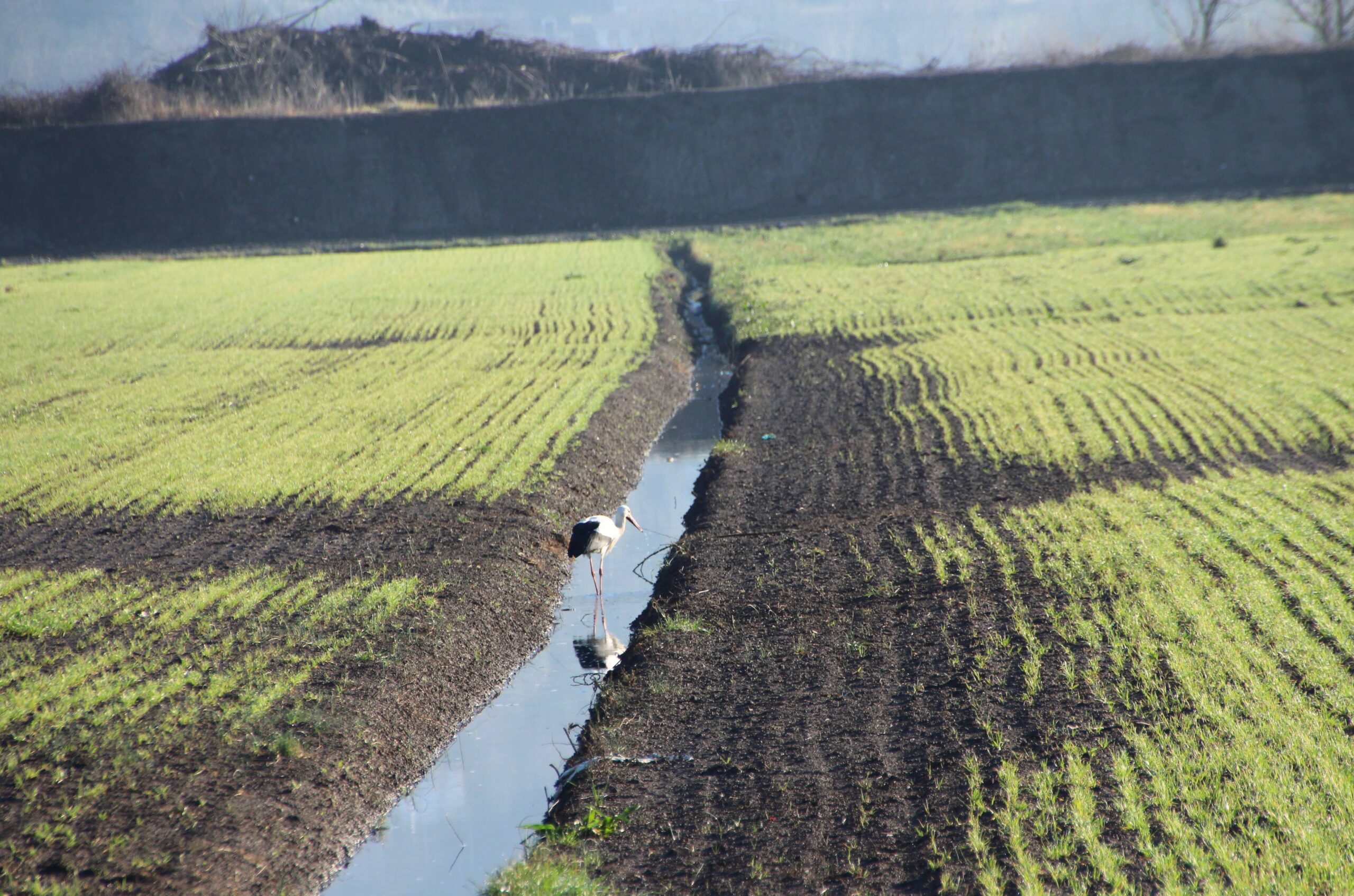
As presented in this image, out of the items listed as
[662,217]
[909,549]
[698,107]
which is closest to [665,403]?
[909,549]

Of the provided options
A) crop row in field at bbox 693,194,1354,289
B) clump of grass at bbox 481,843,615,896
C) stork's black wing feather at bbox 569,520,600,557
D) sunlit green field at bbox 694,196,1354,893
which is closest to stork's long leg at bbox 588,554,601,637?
stork's black wing feather at bbox 569,520,600,557

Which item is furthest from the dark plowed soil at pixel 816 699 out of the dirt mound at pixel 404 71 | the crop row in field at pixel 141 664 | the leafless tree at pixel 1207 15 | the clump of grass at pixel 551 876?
the leafless tree at pixel 1207 15

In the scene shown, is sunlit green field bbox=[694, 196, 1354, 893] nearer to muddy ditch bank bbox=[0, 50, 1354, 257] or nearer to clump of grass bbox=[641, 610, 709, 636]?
clump of grass bbox=[641, 610, 709, 636]

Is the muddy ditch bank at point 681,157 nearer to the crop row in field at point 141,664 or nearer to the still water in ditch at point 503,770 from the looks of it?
the still water in ditch at point 503,770

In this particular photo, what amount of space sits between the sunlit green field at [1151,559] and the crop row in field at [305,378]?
534 cm

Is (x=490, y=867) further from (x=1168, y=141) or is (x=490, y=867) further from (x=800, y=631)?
(x=1168, y=141)

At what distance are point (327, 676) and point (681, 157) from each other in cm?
4817

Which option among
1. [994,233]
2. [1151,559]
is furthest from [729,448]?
[994,233]

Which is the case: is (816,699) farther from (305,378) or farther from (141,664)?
(305,378)

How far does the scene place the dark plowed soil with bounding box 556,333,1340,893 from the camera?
263 inches

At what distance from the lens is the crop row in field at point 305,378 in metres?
14.5

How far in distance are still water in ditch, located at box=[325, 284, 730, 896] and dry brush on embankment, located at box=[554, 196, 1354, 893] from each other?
1.49ft

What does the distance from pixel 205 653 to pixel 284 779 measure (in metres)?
2.14

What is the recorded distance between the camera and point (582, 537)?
11.2 metres
